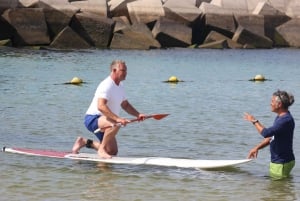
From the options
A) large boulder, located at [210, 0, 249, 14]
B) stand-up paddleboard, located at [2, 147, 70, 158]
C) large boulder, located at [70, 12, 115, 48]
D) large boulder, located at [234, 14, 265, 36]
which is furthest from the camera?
large boulder, located at [210, 0, 249, 14]

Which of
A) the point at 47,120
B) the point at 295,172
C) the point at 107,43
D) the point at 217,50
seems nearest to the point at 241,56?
the point at 217,50

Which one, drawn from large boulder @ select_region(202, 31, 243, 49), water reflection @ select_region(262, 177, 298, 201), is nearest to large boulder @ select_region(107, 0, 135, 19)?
large boulder @ select_region(202, 31, 243, 49)

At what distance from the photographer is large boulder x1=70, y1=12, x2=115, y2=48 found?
40906mm

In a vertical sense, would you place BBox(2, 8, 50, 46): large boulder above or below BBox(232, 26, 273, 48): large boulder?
above

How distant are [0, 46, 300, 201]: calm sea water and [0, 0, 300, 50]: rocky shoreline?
19.6 ft

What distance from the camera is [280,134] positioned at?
9945 mm

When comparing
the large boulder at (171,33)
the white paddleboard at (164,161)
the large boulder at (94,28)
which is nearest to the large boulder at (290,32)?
the large boulder at (171,33)

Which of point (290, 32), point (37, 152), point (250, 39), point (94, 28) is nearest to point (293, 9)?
point (290, 32)

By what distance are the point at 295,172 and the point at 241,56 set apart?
29.3 metres

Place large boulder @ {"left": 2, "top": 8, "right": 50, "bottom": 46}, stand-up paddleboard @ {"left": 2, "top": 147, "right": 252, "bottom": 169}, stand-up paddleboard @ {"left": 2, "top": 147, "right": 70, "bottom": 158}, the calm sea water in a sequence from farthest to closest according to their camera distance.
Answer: large boulder @ {"left": 2, "top": 8, "right": 50, "bottom": 46}, stand-up paddleboard @ {"left": 2, "top": 147, "right": 70, "bottom": 158}, stand-up paddleboard @ {"left": 2, "top": 147, "right": 252, "bottom": 169}, the calm sea water

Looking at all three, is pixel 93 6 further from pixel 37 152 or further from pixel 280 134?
pixel 280 134

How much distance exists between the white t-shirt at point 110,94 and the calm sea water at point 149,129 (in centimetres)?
77

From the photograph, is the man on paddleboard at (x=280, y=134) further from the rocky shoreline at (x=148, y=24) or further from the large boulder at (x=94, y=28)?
the large boulder at (x=94, y=28)

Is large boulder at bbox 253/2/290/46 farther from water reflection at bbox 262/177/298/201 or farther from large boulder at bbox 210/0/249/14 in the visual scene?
water reflection at bbox 262/177/298/201
